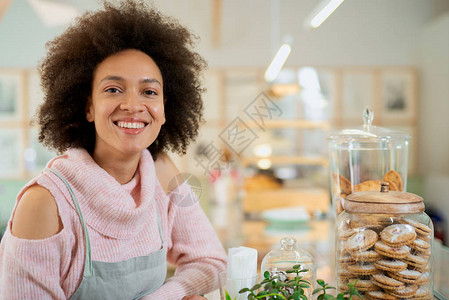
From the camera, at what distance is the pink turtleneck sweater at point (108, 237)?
1.10m

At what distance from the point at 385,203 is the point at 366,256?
12 cm

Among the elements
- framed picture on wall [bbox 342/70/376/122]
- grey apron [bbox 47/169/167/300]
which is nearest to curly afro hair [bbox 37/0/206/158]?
grey apron [bbox 47/169/167/300]

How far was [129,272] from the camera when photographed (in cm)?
126

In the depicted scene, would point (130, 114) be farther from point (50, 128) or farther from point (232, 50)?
point (232, 50)

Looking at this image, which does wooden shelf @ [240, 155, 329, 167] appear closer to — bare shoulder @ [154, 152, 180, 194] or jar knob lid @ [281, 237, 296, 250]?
bare shoulder @ [154, 152, 180, 194]

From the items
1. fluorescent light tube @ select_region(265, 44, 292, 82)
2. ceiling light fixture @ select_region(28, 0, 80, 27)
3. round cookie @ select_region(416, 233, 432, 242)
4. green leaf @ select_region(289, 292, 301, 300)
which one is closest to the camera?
green leaf @ select_region(289, 292, 301, 300)

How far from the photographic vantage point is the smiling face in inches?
49.3

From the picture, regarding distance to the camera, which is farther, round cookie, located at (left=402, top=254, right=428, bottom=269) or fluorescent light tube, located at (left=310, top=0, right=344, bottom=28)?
fluorescent light tube, located at (left=310, top=0, right=344, bottom=28)

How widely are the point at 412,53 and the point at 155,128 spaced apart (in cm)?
543

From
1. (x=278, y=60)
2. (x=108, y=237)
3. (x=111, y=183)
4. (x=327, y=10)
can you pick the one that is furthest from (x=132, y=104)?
(x=278, y=60)

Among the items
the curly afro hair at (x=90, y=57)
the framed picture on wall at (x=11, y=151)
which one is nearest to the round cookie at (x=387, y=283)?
the curly afro hair at (x=90, y=57)

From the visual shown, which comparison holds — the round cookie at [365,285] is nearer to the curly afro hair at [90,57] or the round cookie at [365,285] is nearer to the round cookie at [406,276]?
the round cookie at [406,276]

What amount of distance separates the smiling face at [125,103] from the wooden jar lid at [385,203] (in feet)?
1.92

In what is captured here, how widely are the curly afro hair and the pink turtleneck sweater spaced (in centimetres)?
14
